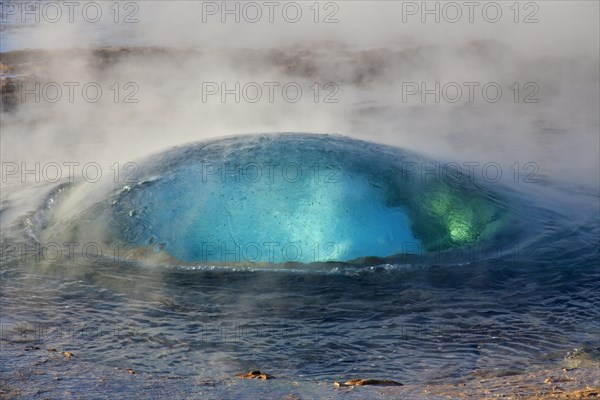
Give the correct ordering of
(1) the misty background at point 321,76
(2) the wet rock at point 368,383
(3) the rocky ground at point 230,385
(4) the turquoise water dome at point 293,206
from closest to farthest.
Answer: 1. (3) the rocky ground at point 230,385
2. (2) the wet rock at point 368,383
3. (4) the turquoise water dome at point 293,206
4. (1) the misty background at point 321,76

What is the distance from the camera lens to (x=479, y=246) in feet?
17.2

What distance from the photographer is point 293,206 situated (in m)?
5.14

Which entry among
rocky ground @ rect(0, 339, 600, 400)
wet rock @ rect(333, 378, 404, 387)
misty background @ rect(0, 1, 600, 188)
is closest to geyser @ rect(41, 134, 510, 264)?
rocky ground @ rect(0, 339, 600, 400)

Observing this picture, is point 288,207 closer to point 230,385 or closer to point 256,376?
point 256,376

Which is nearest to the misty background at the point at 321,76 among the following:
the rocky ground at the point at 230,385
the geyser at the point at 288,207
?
the geyser at the point at 288,207

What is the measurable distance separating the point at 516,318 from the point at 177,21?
1379cm

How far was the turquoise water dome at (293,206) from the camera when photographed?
16.5 ft

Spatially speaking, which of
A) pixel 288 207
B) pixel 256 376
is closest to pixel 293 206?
pixel 288 207

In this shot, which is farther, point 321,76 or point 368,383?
point 321,76

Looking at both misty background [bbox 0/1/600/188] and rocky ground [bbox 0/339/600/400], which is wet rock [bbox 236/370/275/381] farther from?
misty background [bbox 0/1/600/188]

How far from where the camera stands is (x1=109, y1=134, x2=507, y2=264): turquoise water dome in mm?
5043

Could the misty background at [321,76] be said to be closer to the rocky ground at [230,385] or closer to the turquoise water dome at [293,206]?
the turquoise water dome at [293,206]

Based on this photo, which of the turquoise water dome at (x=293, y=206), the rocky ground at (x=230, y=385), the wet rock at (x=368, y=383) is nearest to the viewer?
the rocky ground at (x=230, y=385)

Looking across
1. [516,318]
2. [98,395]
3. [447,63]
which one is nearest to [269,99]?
[447,63]
